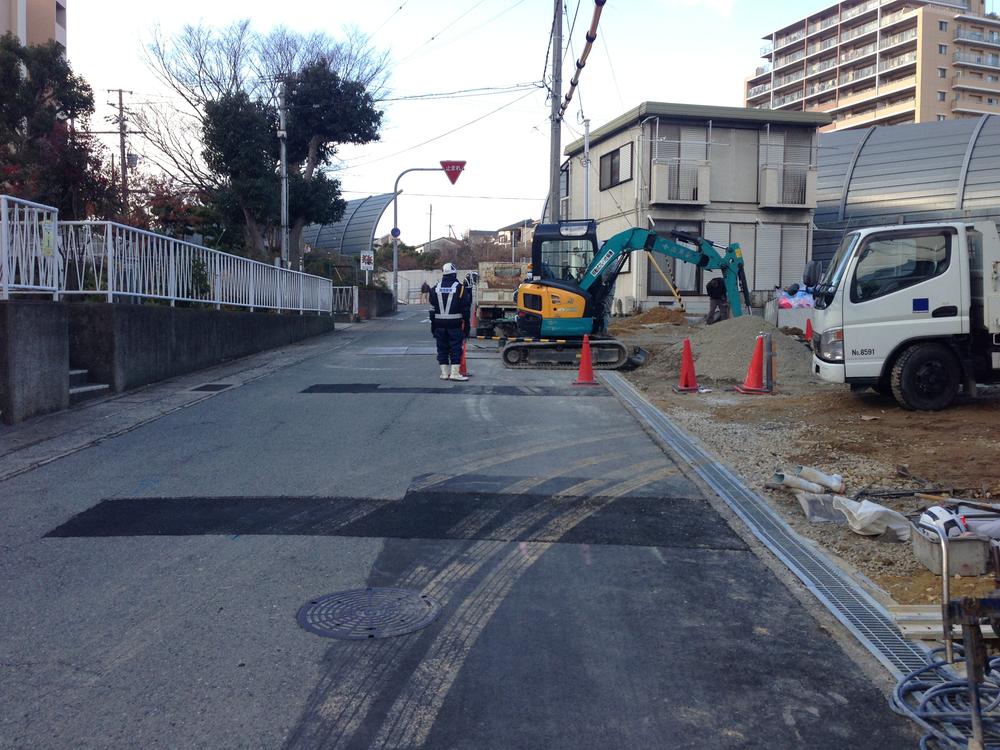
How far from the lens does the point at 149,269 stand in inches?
519

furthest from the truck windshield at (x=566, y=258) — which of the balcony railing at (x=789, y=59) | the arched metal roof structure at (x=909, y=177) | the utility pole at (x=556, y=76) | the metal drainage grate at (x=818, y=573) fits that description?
the balcony railing at (x=789, y=59)

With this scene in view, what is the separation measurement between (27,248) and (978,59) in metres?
82.8

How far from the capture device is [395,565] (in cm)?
520

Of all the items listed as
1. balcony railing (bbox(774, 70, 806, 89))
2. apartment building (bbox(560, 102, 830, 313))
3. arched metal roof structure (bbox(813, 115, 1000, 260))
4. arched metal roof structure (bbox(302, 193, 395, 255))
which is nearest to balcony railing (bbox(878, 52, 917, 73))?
balcony railing (bbox(774, 70, 806, 89))

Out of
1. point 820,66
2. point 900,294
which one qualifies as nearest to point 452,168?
point 900,294

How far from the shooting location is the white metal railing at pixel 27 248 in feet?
31.4

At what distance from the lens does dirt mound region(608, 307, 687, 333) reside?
26.9 metres

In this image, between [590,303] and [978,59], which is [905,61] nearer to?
[978,59]

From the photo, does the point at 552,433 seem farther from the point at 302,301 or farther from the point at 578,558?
the point at 302,301

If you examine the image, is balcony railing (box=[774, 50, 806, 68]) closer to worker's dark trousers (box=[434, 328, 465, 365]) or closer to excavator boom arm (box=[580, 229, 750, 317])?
excavator boom arm (box=[580, 229, 750, 317])

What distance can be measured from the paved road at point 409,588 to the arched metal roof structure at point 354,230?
40.4m

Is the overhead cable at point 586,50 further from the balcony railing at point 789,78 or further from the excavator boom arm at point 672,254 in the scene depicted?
the balcony railing at point 789,78

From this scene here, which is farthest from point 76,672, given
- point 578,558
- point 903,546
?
point 903,546

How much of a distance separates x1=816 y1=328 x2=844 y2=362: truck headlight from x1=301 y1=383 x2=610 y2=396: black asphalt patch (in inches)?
123
